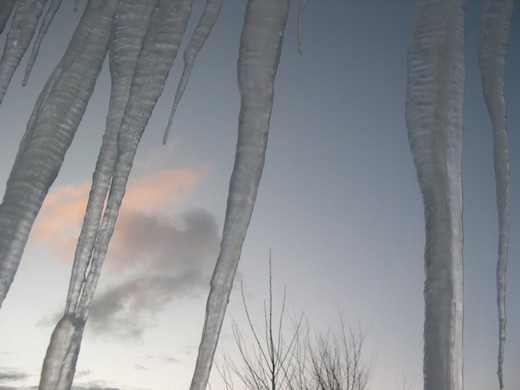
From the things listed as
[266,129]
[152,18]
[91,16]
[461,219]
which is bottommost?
[461,219]

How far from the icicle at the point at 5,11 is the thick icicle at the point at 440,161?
69.6 inches

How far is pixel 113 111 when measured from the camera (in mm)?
1862

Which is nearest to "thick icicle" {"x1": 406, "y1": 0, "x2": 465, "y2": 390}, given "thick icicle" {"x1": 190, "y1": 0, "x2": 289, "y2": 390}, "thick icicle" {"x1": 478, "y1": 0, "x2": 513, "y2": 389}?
"thick icicle" {"x1": 478, "y1": 0, "x2": 513, "y2": 389}

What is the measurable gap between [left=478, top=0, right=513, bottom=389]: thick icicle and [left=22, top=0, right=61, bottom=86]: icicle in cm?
181

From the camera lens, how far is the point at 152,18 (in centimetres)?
196

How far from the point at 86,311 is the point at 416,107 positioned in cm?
112

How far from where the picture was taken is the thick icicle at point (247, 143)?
145 centimetres

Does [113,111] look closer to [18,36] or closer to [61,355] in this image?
[18,36]

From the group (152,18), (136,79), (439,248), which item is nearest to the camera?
(439,248)

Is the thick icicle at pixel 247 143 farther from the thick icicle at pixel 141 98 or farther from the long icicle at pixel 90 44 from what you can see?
the long icicle at pixel 90 44

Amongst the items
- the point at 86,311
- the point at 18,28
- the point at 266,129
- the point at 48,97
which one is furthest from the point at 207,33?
the point at 86,311

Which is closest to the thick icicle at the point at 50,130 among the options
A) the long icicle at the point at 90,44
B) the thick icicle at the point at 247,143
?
the long icicle at the point at 90,44

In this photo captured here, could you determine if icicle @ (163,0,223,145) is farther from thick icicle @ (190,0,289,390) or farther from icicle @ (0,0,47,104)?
icicle @ (0,0,47,104)

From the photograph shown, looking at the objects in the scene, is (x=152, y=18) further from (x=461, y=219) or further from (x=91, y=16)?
(x=461, y=219)
